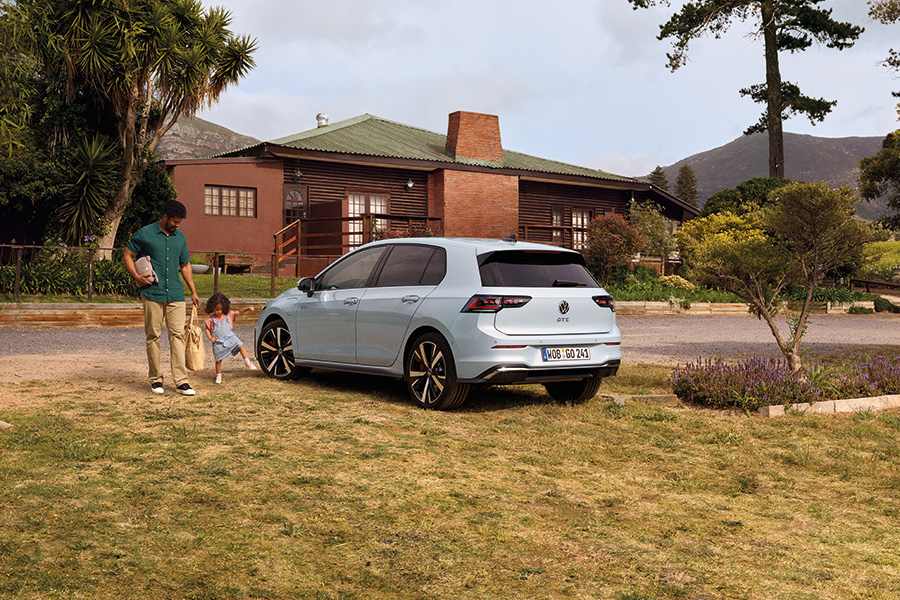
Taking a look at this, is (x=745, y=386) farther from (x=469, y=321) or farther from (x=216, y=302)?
(x=216, y=302)

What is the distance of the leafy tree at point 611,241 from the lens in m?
27.1

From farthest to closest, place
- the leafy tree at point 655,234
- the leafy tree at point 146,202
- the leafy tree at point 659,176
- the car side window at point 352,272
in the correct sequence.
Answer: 1. the leafy tree at point 659,176
2. the leafy tree at point 655,234
3. the leafy tree at point 146,202
4. the car side window at point 352,272

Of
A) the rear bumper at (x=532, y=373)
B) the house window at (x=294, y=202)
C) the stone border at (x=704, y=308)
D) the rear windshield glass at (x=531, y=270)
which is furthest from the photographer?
the house window at (x=294, y=202)

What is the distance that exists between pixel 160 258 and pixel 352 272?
2.26 metres

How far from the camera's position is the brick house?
27125 millimetres

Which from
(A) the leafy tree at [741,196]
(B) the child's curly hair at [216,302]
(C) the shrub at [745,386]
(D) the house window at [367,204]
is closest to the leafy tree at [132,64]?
(D) the house window at [367,204]

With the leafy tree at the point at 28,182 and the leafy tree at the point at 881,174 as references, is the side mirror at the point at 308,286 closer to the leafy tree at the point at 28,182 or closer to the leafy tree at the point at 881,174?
the leafy tree at the point at 28,182

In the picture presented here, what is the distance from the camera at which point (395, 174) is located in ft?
104

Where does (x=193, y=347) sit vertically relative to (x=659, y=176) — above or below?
below

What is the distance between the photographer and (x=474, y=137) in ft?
110

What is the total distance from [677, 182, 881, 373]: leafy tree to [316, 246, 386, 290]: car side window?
370 cm

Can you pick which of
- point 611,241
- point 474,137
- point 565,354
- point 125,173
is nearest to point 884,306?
point 611,241

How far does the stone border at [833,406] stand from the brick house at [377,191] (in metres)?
17.3

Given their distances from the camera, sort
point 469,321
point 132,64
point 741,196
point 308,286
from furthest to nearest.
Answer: point 741,196
point 132,64
point 308,286
point 469,321
